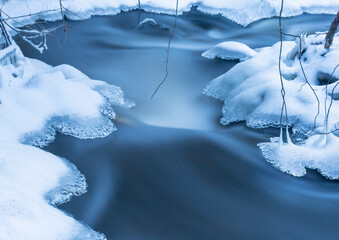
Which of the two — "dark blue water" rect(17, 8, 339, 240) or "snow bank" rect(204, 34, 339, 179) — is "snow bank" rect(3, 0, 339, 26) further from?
"snow bank" rect(204, 34, 339, 179)

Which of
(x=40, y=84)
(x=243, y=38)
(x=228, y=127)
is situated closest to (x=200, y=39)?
(x=243, y=38)

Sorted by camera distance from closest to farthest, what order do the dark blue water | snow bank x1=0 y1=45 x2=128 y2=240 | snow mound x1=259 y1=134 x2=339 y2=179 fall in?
1. snow bank x1=0 y1=45 x2=128 y2=240
2. the dark blue water
3. snow mound x1=259 y1=134 x2=339 y2=179

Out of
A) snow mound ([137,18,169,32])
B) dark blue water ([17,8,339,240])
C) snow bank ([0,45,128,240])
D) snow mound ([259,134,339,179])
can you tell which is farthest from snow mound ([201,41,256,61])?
snow mound ([259,134,339,179])

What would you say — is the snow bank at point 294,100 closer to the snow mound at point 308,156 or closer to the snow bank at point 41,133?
the snow mound at point 308,156

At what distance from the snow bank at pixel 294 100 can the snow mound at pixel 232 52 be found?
2.27ft

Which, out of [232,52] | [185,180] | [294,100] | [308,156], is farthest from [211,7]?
[185,180]

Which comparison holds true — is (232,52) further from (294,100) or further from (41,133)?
(41,133)

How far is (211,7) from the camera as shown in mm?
7617

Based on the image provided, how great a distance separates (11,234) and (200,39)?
550 cm

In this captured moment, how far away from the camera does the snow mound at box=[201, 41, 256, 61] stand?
570cm

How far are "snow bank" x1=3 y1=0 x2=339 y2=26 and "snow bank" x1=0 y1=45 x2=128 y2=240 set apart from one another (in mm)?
2398

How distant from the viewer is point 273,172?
3225 millimetres

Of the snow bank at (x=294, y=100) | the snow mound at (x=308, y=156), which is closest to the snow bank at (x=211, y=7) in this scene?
the snow bank at (x=294, y=100)

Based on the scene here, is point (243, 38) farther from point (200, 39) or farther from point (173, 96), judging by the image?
point (173, 96)
